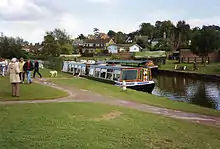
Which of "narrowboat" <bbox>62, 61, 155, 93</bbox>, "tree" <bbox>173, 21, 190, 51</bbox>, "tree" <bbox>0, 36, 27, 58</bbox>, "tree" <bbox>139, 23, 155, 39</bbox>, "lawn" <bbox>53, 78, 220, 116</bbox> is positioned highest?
"tree" <bbox>139, 23, 155, 39</bbox>

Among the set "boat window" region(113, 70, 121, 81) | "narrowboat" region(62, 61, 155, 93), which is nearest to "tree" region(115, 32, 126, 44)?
"narrowboat" region(62, 61, 155, 93)

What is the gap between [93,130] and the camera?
395 inches

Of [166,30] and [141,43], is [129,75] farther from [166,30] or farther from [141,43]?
[166,30]

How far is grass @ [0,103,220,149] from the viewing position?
848 centimetres

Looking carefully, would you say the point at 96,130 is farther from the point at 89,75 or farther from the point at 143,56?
the point at 143,56

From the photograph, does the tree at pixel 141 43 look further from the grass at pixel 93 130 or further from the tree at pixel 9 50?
the grass at pixel 93 130

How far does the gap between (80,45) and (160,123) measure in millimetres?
123907

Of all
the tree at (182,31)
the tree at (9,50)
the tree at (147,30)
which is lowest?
the tree at (9,50)

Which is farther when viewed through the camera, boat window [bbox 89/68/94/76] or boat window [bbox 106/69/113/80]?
boat window [bbox 89/68/94/76]

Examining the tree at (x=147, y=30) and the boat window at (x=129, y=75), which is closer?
the boat window at (x=129, y=75)

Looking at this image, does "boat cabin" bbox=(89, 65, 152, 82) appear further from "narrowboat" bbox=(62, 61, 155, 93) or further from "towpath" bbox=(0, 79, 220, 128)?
"towpath" bbox=(0, 79, 220, 128)

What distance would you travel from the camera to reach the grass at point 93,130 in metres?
8.48

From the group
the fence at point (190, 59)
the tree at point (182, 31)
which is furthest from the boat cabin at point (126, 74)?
the tree at point (182, 31)

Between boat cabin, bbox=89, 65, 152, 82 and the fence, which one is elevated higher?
the fence
